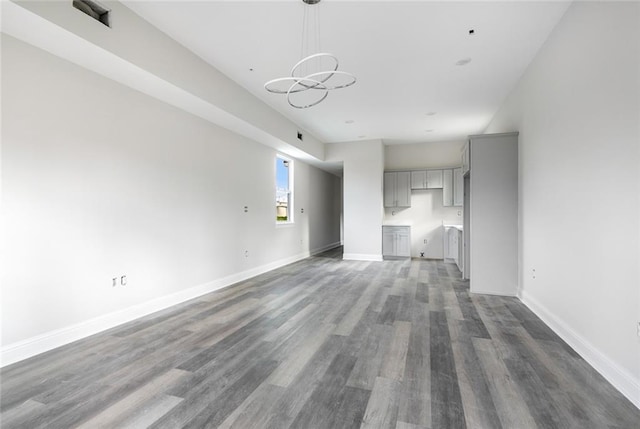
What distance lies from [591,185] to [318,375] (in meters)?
2.55

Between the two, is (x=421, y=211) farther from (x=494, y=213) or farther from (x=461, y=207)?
(x=494, y=213)

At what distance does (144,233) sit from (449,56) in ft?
13.7

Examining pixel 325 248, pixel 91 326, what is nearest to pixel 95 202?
pixel 91 326

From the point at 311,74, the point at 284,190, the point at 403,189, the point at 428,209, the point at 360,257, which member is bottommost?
the point at 360,257

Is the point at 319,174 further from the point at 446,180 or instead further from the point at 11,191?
the point at 11,191

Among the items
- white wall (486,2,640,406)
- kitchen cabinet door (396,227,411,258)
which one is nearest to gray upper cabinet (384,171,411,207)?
kitchen cabinet door (396,227,411,258)

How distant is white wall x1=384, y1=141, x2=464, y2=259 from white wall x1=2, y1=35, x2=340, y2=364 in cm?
513

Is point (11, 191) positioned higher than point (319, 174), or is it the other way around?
point (319, 174)

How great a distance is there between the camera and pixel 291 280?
522 centimetres

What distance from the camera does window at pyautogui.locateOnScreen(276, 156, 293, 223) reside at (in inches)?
269

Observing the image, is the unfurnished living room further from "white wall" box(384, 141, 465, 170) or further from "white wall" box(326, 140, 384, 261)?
"white wall" box(384, 141, 465, 170)

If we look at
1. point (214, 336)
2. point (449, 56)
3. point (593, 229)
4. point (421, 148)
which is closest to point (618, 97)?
point (593, 229)

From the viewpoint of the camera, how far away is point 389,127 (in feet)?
21.6

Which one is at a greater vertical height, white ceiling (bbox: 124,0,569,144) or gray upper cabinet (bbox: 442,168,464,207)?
white ceiling (bbox: 124,0,569,144)
